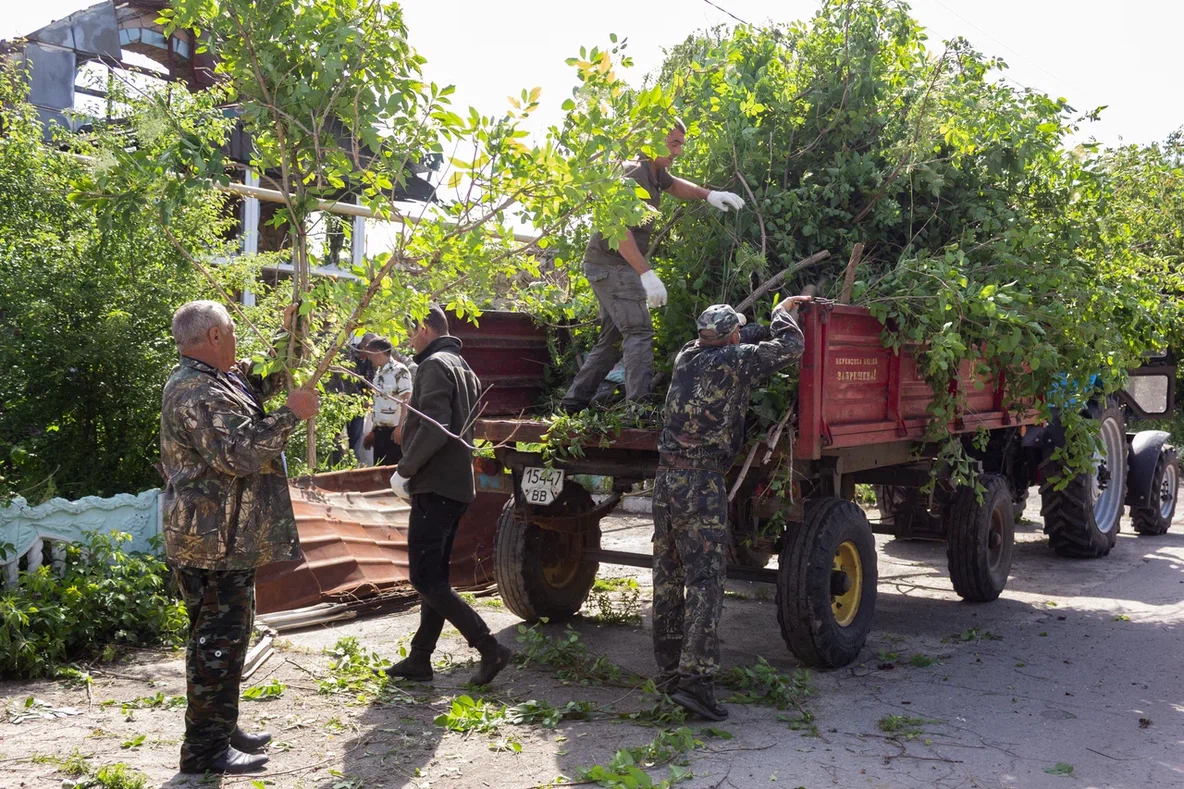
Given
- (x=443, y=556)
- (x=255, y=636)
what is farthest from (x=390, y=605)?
(x=443, y=556)

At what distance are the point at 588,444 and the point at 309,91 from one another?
2.49 metres

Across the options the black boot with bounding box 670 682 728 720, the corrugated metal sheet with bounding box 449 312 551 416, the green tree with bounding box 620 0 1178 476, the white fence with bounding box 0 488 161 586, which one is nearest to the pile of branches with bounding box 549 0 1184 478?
the green tree with bounding box 620 0 1178 476

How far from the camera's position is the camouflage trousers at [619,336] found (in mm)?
6332

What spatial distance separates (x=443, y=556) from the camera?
5801mm

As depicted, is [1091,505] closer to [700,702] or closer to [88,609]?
[700,702]

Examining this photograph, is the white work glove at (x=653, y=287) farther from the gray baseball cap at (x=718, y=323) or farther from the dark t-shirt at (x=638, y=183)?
the gray baseball cap at (x=718, y=323)

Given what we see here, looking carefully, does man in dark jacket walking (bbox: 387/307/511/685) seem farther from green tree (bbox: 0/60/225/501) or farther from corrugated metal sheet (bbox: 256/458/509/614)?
green tree (bbox: 0/60/225/501)

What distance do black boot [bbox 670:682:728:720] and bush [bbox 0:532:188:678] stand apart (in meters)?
3.13

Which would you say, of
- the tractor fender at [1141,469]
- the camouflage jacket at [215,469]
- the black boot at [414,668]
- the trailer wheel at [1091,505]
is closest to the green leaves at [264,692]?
the black boot at [414,668]

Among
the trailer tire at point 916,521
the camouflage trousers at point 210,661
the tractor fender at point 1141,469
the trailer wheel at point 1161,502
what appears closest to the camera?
the camouflage trousers at point 210,661

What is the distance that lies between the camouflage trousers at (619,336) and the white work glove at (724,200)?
703 mm

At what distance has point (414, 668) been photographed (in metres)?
5.80

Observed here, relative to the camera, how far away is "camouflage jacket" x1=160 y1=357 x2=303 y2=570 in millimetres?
4281

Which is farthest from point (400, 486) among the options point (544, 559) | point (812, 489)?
point (812, 489)
